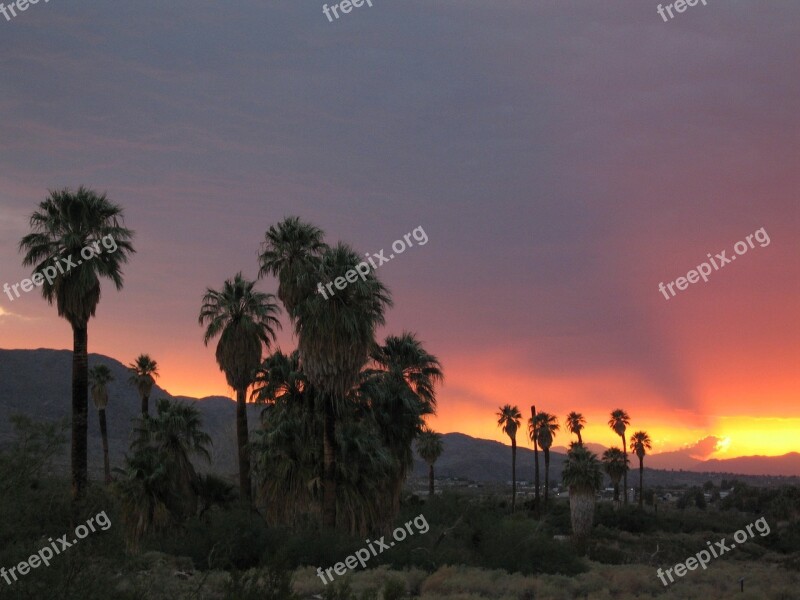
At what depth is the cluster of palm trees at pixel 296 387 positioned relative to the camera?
3127 centimetres

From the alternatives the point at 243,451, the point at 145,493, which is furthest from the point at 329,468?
the point at 145,493

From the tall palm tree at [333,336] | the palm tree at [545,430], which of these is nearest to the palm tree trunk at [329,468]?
the tall palm tree at [333,336]

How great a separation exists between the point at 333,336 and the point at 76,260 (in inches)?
472

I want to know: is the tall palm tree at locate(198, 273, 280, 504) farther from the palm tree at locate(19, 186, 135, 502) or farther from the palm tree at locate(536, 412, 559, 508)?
the palm tree at locate(536, 412, 559, 508)

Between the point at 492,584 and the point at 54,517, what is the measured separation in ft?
58.5

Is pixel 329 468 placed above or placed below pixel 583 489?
above

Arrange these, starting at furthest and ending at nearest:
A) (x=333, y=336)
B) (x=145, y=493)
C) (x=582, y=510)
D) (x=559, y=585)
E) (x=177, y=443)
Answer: (x=582, y=510)
(x=177, y=443)
(x=145, y=493)
(x=333, y=336)
(x=559, y=585)

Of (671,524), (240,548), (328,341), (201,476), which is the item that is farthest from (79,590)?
(671,524)

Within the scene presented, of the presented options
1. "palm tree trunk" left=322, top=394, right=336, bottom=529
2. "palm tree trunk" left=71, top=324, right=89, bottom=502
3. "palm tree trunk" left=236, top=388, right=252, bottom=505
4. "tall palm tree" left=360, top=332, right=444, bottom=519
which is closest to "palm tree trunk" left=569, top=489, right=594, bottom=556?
"tall palm tree" left=360, top=332, right=444, bottom=519

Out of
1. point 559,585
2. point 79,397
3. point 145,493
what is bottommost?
point 559,585

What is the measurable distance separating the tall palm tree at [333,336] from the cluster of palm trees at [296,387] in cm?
5

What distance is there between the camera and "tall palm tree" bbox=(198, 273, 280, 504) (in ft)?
125

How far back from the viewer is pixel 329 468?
31359 millimetres

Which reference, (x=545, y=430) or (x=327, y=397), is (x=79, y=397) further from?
(x=545, y=430)
